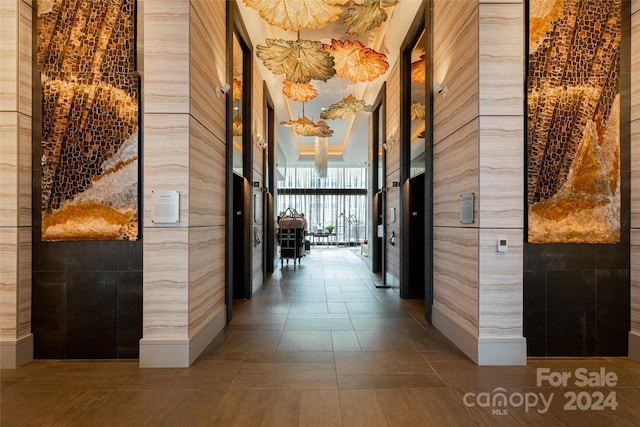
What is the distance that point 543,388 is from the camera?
2756 mm

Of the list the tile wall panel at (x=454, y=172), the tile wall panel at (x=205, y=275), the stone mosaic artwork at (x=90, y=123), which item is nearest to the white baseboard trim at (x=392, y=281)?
the tile wall panel at (x=454, y=172)

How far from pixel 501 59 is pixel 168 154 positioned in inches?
120

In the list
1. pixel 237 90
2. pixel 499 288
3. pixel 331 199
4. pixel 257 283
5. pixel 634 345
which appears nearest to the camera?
pixel 499 288

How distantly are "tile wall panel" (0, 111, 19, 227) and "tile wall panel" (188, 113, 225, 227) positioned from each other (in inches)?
58.8

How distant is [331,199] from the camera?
20.2 meters

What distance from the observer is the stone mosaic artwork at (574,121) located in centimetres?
335

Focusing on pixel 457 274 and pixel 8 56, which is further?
pixel 457 274

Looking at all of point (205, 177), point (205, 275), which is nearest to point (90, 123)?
point (205, 177)

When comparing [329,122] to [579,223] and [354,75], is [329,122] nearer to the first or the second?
[354,75]

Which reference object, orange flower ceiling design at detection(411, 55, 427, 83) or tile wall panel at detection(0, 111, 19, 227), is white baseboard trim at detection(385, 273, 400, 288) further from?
tile wall panel at detection(0, 111, 19, 227)

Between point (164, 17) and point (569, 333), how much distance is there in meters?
4.62

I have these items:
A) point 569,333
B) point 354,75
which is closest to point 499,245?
point 569,333

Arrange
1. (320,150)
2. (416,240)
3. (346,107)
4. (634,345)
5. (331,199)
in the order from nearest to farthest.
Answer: (634,345)
(416,240)
(346,107)
(320,150)
(331,199)

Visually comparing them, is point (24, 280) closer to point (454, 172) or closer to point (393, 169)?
point (454, 172)
